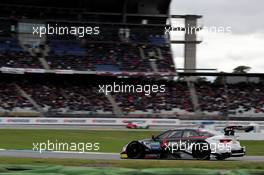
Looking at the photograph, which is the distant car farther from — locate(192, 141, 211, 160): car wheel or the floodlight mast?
locate(192, 141, 211, 160): car wheel

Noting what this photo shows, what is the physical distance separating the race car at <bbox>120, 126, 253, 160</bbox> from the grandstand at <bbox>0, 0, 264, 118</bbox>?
2725 cm

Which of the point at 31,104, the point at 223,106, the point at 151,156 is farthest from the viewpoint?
the point at 223,106

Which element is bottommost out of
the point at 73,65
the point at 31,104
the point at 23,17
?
the point at 31,104

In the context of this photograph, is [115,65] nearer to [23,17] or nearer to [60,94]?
[60,94]

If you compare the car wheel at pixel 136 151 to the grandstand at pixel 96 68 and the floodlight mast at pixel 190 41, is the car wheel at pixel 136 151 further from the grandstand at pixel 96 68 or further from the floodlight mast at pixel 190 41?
→ the floodlight mast at pixel 190 41

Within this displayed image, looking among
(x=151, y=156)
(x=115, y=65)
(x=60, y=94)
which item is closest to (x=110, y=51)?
(x=115, y=65)

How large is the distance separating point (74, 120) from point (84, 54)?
11.3m

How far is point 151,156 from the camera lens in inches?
720

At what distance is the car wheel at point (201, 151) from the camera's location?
1795cm

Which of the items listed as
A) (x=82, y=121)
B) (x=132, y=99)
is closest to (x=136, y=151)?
(x=82, y=121)

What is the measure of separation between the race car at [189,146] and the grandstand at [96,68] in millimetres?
27247

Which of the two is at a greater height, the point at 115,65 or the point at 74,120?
the point at 115,65

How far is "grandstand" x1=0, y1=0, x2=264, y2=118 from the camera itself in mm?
47938

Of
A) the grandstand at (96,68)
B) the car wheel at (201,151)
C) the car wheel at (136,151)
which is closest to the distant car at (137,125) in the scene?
the grandstand at (96,68)
